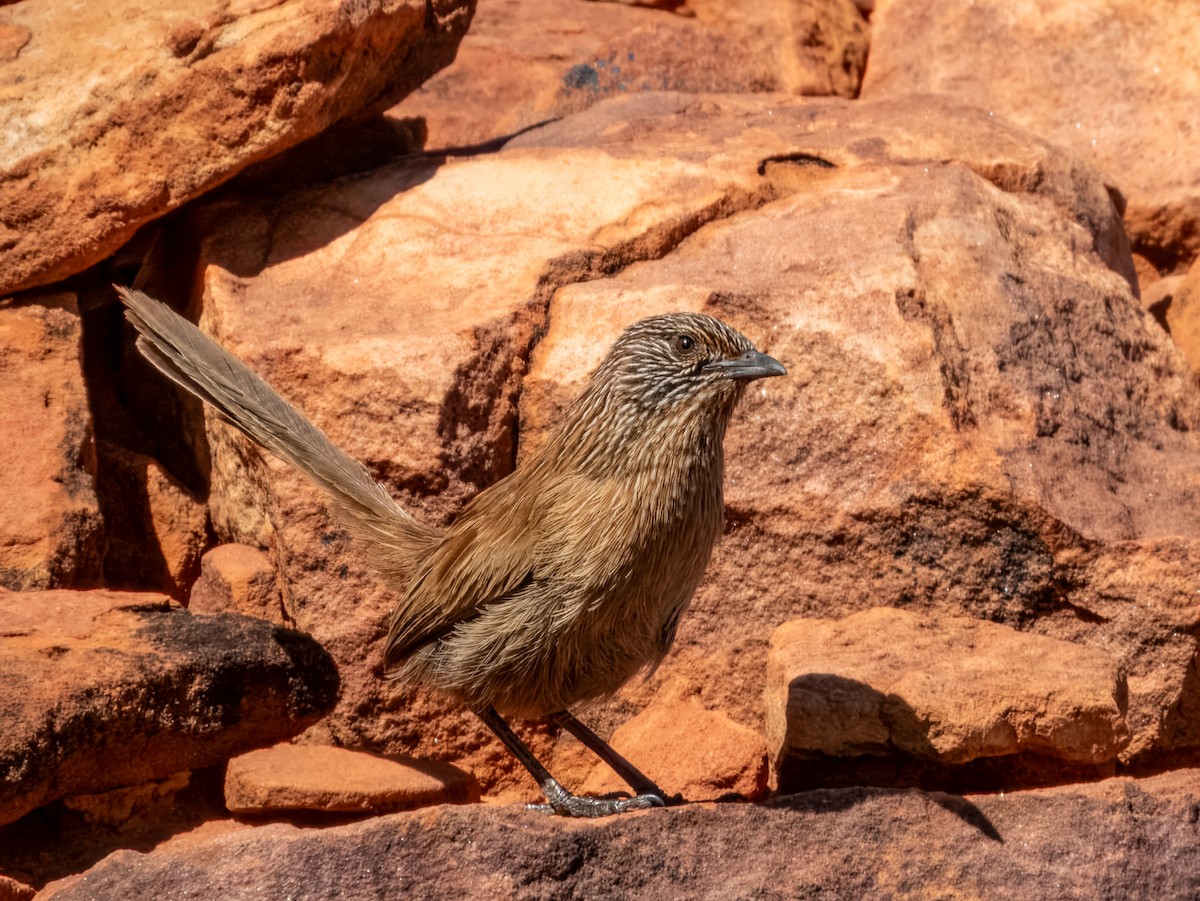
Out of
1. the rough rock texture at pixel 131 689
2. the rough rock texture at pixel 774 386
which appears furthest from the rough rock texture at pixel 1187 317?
the rough rock texture at pixel 131 689

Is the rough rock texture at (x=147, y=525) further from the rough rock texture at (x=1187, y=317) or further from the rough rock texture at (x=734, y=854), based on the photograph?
the rough rock texture at (x=1187, y=317)

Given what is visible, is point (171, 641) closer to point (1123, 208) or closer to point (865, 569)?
point (865, 569)

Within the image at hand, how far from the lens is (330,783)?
15.3 feet

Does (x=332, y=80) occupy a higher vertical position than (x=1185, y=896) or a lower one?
higher

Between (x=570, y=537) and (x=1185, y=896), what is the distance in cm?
211

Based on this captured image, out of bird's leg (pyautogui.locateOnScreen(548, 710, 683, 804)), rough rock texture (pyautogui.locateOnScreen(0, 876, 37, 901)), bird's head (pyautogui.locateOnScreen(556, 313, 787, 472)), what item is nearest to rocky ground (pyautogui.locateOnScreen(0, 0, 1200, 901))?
rough rock texture (pyautogui.locateOnScreen(0, 876, 37, 901))

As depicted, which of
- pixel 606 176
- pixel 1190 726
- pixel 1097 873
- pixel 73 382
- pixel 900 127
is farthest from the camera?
pixel 900 127

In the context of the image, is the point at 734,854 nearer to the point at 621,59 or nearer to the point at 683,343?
the point at 683,343

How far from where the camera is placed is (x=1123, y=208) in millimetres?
8344

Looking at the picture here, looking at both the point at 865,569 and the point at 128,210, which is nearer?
the point at 865,569

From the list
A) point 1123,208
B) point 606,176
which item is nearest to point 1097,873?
point 606,176

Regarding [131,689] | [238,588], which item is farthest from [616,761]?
[238,588]

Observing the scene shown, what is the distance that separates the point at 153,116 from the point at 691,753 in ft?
11.5

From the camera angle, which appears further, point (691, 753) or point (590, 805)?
point (691, 753)
